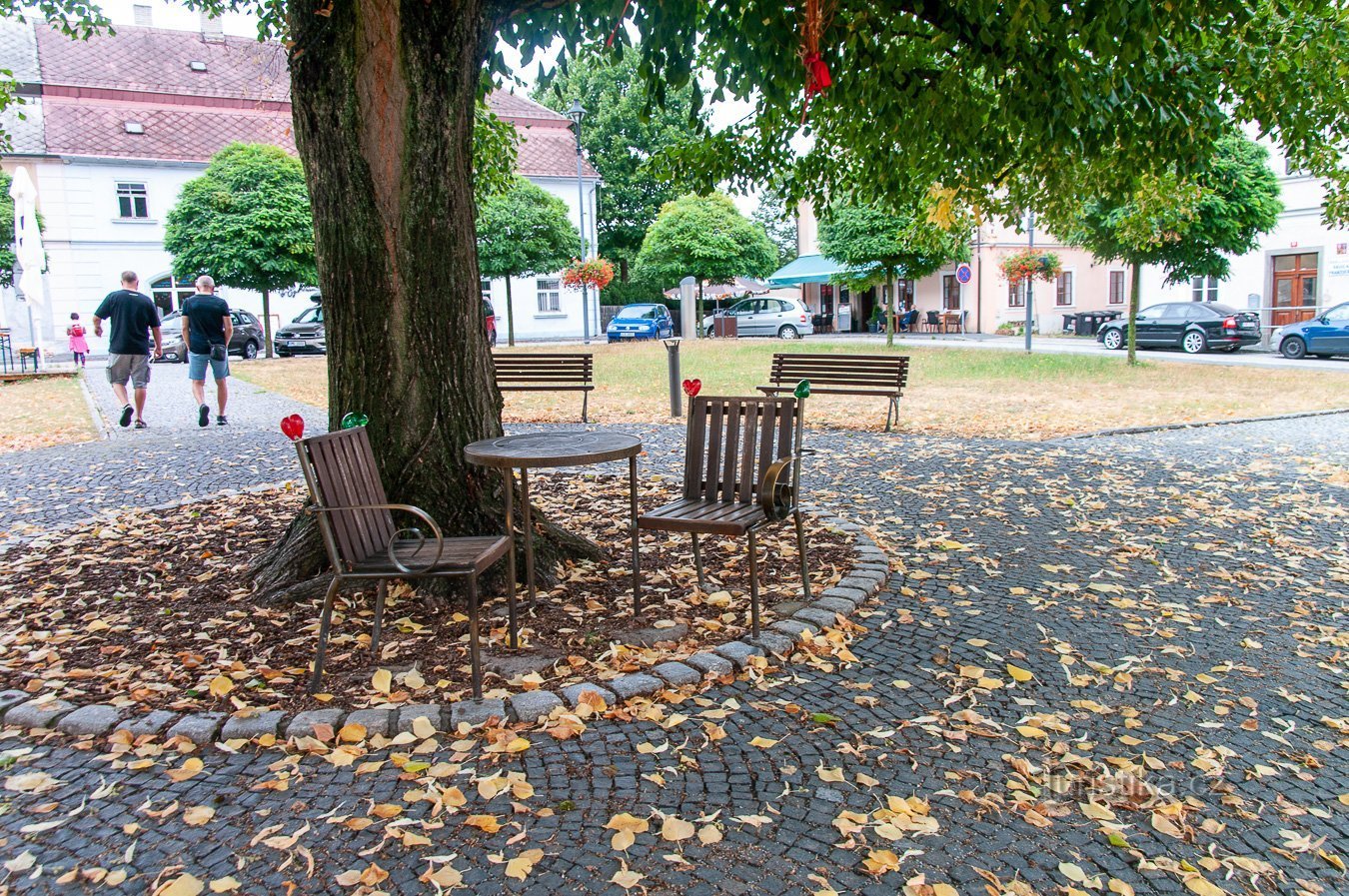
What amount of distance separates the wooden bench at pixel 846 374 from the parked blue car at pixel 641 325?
2511cm

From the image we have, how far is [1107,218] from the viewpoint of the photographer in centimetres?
2069

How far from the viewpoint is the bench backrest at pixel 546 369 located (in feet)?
41.3

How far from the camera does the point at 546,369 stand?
1273 cm

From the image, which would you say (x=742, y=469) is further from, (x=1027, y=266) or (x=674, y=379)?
(x=1027, y=266)

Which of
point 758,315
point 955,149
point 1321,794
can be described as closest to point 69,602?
point 1321,794

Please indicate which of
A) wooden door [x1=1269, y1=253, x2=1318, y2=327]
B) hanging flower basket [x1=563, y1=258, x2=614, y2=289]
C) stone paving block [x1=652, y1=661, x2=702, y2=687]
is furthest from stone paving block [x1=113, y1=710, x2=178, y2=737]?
wooden door [x1=1269, y1=253, x2=1318, y2=327]

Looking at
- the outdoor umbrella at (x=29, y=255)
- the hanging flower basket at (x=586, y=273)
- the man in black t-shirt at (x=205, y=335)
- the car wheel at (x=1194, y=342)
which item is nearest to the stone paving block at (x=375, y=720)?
the man in black t-shirt at (x=205, y=335)

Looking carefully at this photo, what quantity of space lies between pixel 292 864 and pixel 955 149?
652 cm

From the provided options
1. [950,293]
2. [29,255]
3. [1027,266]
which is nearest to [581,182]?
[1027,266]

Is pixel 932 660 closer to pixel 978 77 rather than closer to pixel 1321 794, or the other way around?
pixel 1321 794

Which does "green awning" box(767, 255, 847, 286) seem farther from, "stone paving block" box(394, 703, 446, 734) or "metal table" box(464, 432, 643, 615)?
"stone paving block" box(394, 703, 446, 734)

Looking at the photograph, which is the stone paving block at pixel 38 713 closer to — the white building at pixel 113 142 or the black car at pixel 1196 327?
the black car at pixel 1196 327

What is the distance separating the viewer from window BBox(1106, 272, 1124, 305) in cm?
4338

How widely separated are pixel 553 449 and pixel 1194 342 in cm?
2594
